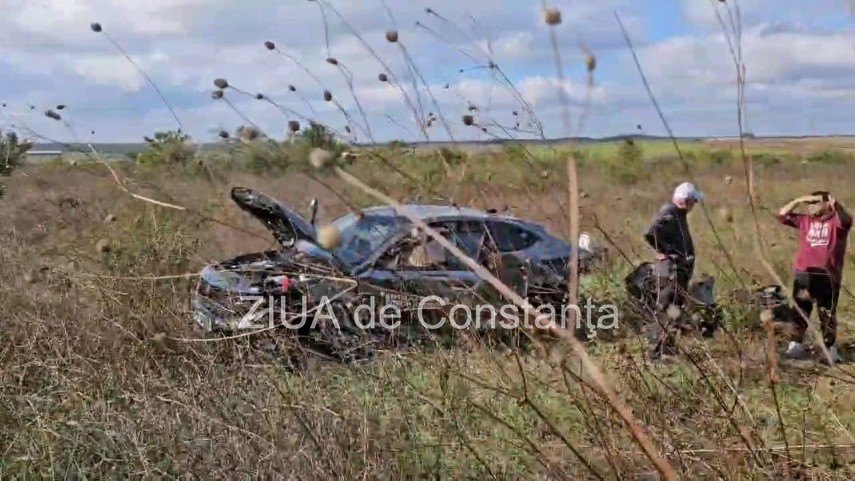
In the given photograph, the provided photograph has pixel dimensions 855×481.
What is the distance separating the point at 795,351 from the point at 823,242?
4.75 metres

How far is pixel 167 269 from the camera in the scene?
6.27 meters

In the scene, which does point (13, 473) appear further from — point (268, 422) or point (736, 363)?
point (736, 363)

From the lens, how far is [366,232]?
2.70 metres

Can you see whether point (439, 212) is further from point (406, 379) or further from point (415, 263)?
point (406, 379)

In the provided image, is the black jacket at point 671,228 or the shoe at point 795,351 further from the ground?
the black jacket at point 671,228

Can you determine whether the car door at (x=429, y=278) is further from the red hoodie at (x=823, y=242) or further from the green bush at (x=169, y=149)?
the red hoodie at (x=823, y=242)

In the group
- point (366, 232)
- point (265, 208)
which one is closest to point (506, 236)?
point (366, 232)

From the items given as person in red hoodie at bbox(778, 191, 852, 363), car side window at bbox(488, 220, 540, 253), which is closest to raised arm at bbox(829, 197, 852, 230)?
person in red hoodie at bbox(778, 191, 852, 363)

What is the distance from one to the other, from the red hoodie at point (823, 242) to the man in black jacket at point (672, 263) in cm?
114

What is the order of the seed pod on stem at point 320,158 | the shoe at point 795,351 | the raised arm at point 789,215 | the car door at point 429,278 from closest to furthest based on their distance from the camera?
1. the seed pod on stem at point 320,158
2. the car door at point 429,278
3. the shoe at point 795,351
4. the raised arm at point 789,215

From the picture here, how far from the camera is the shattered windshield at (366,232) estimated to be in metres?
2.25

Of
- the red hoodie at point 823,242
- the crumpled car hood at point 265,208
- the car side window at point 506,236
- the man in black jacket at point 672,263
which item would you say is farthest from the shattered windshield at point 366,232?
the red hoodie at point 823,242

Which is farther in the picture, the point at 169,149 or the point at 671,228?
the point at 671,228

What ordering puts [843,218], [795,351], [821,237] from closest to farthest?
[795,351] → [843,218] → [821,237]
